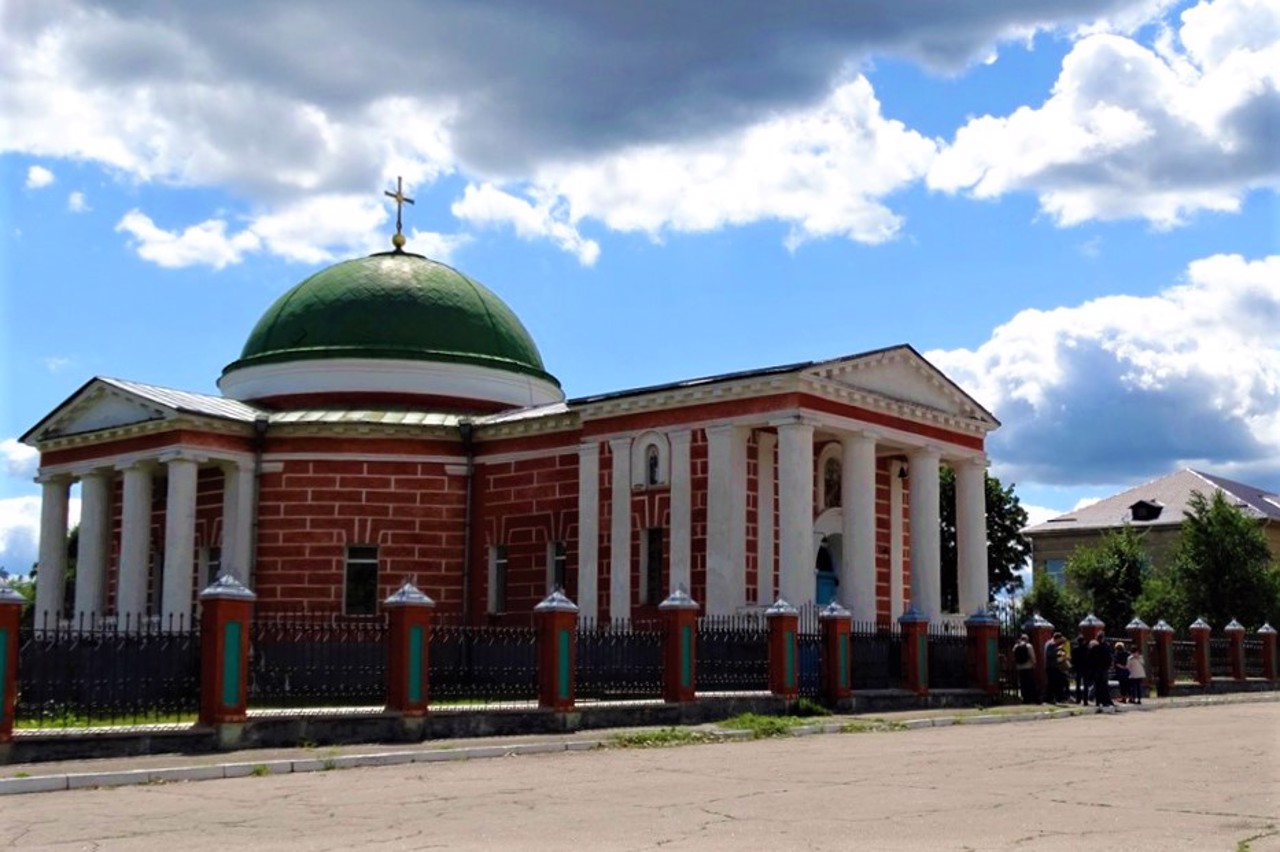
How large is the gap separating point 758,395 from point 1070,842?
18.5 m

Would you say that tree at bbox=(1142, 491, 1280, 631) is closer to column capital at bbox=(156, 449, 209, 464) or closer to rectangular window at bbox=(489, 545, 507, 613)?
rectangular window at bbox=(489, 545, 507, 613)

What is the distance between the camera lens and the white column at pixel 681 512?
28.4m

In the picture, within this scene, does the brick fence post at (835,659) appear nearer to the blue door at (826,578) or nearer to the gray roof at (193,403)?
the blue door at (826,578)

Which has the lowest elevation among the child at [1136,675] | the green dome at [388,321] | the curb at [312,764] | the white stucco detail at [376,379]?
the curb at [312,764]

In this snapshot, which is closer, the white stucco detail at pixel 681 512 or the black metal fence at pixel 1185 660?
the white stucco detail at pixel 681 512

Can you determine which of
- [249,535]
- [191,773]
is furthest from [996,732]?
[249,535]

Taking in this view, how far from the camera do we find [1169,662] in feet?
105

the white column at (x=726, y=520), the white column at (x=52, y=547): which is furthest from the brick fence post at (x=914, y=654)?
the white column at (x=52, y=547)

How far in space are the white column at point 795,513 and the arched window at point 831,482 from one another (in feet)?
13.5

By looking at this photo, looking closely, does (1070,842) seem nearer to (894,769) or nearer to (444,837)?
(444,837)

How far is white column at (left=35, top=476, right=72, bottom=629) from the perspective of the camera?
34.2m

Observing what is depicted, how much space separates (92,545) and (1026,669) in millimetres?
21031

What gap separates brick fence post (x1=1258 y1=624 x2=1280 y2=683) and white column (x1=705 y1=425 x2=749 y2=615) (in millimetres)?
16807

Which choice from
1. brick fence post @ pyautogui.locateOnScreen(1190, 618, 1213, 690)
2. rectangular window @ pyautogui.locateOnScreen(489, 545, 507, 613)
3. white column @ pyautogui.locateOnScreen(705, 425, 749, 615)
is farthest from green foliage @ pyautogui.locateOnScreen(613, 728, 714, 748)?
brick fence post @ pyautogui.locateOnScreen(1190, 618, 1213, 690)
